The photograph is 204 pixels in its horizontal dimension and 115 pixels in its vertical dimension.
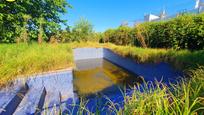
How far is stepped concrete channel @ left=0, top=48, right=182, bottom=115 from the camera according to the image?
263cm

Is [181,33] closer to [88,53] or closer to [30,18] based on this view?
[88,53]

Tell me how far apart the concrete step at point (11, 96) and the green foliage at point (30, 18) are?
5.45 metres

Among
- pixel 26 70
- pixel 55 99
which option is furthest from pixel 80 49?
pixel 55 99

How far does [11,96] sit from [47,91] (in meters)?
0.86

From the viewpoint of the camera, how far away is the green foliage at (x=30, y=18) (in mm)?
9752

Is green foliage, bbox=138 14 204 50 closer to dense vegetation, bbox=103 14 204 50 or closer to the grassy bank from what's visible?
dense vegetation, bbox=103 14 204 50

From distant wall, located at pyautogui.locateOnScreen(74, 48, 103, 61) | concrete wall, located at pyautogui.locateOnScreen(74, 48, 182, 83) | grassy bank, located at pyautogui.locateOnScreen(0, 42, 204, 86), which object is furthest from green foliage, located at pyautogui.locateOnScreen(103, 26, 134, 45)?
grassy bank, located at pyautogui.locateOnScreen(0, 42, 204, 86)

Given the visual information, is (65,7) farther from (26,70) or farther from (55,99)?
(55,99)

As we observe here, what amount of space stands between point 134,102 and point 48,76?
2905 mm

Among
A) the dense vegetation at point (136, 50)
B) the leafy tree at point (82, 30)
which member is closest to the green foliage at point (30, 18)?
the dense vegetation at point (136, 50)

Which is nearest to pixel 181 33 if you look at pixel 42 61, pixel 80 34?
pixel 42 61

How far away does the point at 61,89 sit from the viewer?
4.08 metres

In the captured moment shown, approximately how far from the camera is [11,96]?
3.09 metres

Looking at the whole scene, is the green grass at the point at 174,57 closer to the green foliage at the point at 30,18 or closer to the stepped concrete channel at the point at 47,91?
the stepped concrete channel at the point at 47,91
